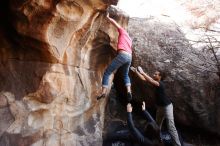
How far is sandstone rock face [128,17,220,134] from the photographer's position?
9102 mm

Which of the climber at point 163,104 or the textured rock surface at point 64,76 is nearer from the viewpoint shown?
the textured rock surface at point 64,76

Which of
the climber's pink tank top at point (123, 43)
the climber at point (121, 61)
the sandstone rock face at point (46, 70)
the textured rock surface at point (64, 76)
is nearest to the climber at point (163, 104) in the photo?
the climber at point (121, 61)

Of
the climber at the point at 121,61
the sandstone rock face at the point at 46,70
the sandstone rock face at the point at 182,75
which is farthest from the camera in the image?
the sandstone rock face at the point at 182,75

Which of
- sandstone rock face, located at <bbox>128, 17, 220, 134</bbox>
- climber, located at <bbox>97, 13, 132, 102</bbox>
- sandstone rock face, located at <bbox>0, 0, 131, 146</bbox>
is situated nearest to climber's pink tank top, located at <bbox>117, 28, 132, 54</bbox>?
climber, located at <bbox>97, 13, 132, 102</bbox>

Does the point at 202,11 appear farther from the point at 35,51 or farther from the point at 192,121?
the point at 35,51

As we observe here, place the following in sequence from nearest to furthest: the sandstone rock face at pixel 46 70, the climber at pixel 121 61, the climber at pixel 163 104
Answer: the sandstone rock face at pixel 46 70 → the climber at pixel 121 61 → the climber at pixel 163 104

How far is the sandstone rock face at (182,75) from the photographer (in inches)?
358

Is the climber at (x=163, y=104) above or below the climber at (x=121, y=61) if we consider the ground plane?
below

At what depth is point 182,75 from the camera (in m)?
9.36

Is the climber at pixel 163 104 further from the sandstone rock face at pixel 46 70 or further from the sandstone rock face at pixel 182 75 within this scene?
the sandstone rock face at pixel 46 70

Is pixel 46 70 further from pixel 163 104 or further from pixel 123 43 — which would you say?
pixel 163 104

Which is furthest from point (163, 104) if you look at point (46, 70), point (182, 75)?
point (46, 70)

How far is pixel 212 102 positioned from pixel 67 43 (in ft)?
13.7

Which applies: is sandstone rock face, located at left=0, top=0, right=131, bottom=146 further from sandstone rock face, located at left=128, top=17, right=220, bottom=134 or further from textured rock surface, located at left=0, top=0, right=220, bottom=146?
sandstone rock face, located at left=128, top=17, right=220, bottom=134
